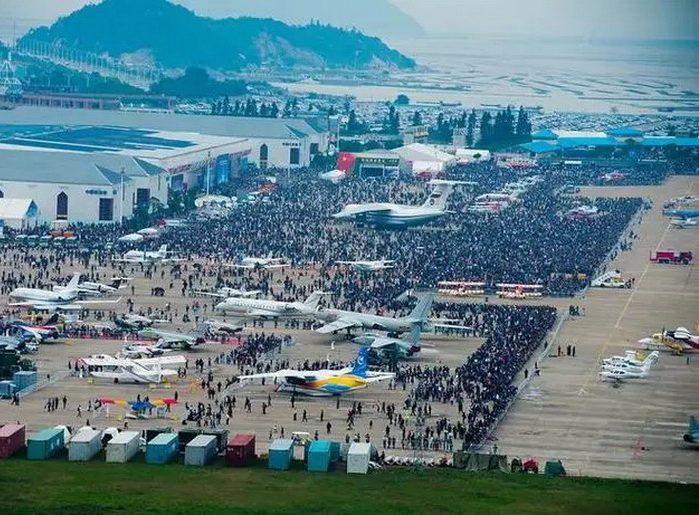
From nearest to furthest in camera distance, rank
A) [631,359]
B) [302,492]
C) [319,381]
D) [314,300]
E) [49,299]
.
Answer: [302,492] < [319,381] < [631,359] < [314,300] < [49,299]

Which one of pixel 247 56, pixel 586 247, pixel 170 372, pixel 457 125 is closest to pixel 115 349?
pixel 170 372

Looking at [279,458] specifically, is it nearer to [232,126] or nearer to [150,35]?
[232,126]

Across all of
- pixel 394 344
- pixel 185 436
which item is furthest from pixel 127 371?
pixel 185 436

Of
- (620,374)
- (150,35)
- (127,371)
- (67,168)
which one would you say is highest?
(150,35)

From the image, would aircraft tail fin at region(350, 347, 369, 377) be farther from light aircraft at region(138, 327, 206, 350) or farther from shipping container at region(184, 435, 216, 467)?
shipping container at region(184, 435, 216, 467)

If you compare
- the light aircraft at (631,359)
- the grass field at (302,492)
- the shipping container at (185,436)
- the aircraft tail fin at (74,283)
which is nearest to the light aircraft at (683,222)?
the aircraft tail fin at (74,283)

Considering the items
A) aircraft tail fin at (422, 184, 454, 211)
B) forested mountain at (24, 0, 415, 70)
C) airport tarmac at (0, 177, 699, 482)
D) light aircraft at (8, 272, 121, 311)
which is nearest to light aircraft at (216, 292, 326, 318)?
airport tarmac at (0, 177, 699, 482)
